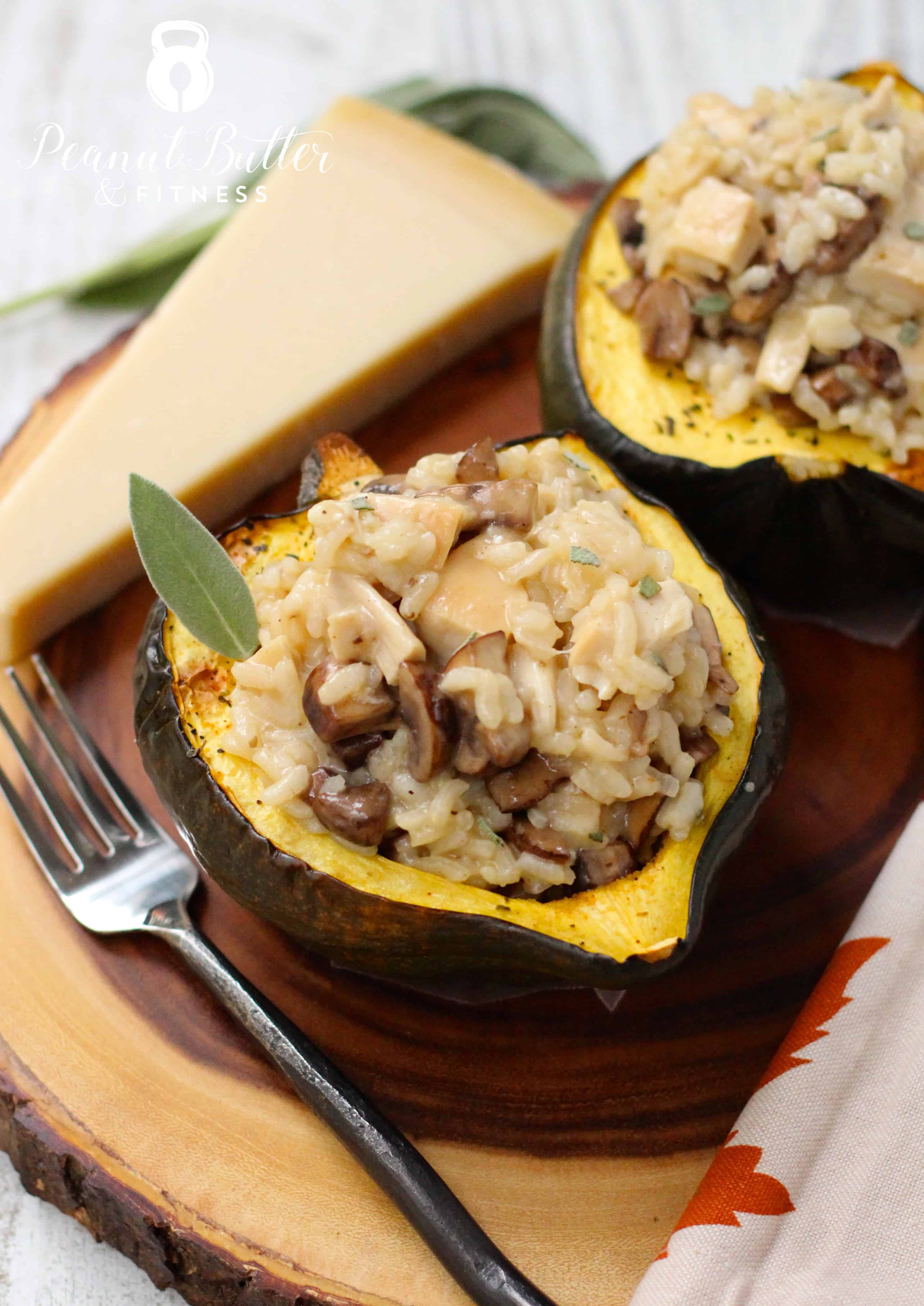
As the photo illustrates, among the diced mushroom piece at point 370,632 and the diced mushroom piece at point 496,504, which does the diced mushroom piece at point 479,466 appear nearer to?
the diced mushroom piece at point 496,504

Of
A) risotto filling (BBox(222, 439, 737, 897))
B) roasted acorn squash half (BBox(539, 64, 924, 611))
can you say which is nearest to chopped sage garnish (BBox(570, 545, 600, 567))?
risotto filling (BBox(222, 439, 737, 897))

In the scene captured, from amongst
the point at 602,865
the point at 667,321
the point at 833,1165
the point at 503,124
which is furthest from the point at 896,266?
the point at 503,124

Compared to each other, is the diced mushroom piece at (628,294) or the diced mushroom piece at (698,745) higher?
the diced mushroom piece at (628,294)

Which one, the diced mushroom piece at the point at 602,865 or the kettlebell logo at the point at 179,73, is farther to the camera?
the kettlebell logo at the point at 179,73

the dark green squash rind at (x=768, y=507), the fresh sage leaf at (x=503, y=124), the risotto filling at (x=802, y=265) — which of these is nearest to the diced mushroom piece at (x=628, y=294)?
the risotto filling at (x=802, y=265)

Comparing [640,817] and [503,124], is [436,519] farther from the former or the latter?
[503,124]

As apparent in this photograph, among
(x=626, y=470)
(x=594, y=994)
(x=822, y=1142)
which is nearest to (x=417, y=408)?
(x=626, y=470)
